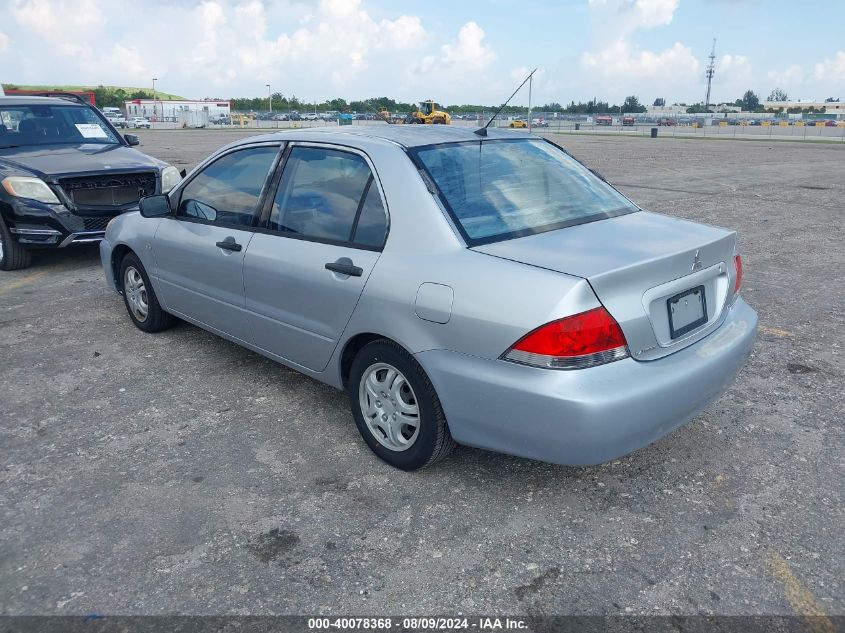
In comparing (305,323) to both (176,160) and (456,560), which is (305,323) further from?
(176,160)

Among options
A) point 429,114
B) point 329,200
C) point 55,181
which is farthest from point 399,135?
point 429,114

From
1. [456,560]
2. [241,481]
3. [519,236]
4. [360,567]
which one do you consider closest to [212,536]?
[241,481]

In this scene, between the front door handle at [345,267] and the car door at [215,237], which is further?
the car door at [215,237]

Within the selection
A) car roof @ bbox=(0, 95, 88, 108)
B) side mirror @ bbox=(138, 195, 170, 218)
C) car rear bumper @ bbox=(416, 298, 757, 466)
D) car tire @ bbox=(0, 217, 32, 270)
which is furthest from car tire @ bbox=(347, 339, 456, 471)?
car roof @ bbox=(0, 95, 88, 108)

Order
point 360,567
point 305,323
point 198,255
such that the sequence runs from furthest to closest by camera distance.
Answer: point 198,255, point 305,323, point 360,567

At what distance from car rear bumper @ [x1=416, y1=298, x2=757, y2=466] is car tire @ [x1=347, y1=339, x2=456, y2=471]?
0.33ft

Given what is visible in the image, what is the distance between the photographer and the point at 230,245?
13.3 ft

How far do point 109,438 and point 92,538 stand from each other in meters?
0.95

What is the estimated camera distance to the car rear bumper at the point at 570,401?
2.64 meters

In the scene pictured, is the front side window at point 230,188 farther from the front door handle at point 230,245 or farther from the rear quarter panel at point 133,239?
the rear quarter panel at point 133,239

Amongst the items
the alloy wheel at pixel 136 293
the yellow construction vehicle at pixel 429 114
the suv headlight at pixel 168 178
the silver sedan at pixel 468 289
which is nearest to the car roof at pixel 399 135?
the silver sedan at pixel 468 289

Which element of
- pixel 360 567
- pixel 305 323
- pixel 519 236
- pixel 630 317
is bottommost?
pixel 360 567

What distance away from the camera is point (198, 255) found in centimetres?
437

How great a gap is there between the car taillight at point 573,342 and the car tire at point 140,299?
3390 mm
